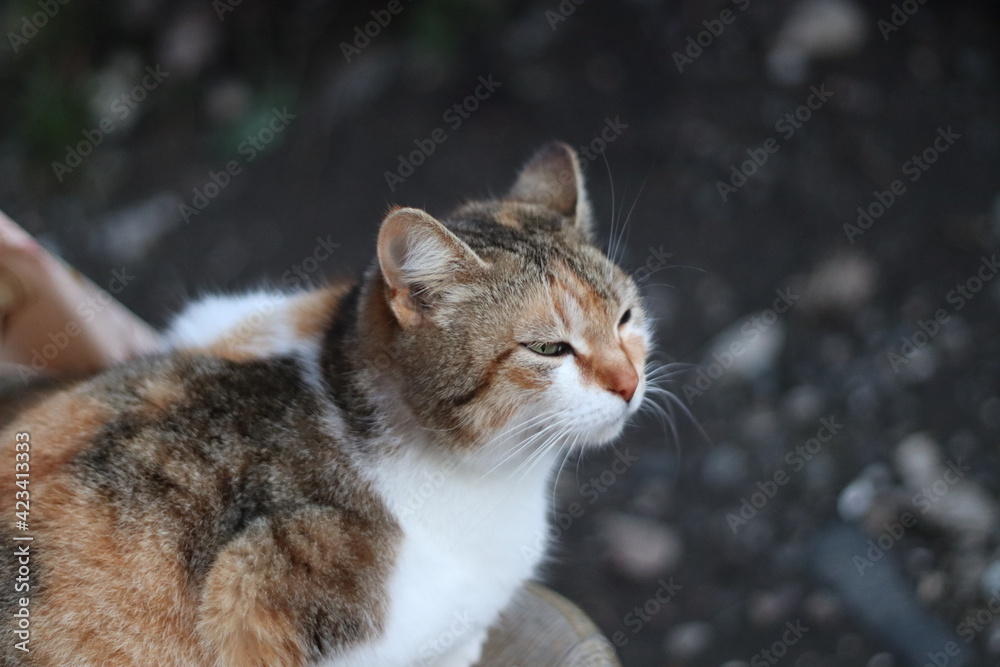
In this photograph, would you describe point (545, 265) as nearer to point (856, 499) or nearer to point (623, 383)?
point (623, 383)

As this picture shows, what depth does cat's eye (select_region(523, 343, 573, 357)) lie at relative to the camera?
5.48ft

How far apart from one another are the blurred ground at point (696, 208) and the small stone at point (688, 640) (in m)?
0.02

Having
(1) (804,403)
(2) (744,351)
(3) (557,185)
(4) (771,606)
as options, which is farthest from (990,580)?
(3) (557,185)

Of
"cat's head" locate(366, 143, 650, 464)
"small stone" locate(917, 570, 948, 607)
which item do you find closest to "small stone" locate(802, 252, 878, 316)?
"small stone" locate(917, 570, 948, 607)

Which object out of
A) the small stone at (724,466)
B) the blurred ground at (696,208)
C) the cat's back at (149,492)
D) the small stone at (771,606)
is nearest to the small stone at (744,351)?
the blurred ground at (696,208)

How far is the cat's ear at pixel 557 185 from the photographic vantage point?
2031 millimetres

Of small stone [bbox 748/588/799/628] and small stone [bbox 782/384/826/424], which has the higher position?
small stone [bbox 782/384/826/424]

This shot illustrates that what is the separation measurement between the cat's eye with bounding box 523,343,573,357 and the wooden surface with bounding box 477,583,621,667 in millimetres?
675

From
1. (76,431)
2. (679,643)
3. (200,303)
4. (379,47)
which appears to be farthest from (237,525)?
(379,47)

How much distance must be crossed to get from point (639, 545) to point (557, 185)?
147 cm

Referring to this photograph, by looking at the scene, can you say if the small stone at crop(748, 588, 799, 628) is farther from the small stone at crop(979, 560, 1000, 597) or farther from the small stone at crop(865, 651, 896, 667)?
the small stone at crop(979, 560, 1000, 597)

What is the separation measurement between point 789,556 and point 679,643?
1.64 ft

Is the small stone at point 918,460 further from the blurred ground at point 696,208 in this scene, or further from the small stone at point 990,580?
the small stone at point 990,580

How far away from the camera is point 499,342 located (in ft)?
5.43
